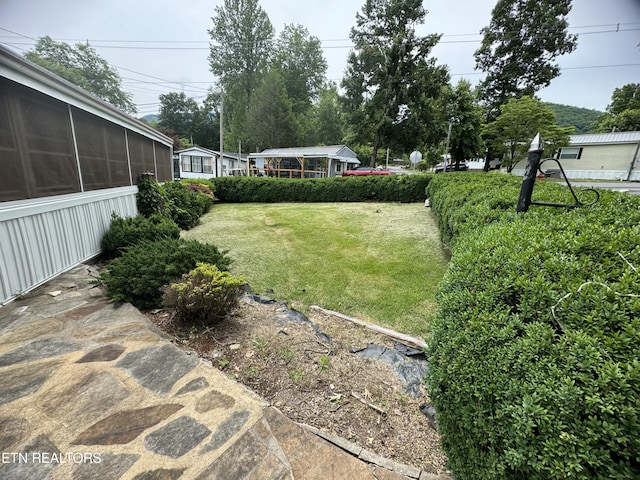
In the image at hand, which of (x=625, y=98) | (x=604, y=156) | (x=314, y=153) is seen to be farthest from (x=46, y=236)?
(x=625, y=98)

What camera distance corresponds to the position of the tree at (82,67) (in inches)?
1252

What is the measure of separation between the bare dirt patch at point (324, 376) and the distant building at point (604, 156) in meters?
23.5

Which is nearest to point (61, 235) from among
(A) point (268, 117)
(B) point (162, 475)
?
(B) point (162, 475)

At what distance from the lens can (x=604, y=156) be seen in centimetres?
1958

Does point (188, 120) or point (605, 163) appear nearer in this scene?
point (605, 163)

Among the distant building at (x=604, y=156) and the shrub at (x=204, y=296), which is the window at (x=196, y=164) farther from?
the distant building at (x=604, y=156)

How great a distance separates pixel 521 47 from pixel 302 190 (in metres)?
23.8

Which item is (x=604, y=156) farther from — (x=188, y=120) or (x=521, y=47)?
(x=188, y=120)

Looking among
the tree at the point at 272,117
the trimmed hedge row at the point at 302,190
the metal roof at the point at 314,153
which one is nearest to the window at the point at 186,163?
the metal roof at the point at 314,153

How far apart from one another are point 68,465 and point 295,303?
2567 millimetres

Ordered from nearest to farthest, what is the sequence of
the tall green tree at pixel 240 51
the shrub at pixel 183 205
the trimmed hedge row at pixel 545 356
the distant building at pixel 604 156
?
the trimmed hedge row at pixel 545 356 < the shrub at pixel 183 205 < the distant building at pixel 604 156 < the tall green tree at pixel 240 51

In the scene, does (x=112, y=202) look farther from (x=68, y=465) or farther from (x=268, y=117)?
(x=268, y=117)

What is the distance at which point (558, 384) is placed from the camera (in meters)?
0.86

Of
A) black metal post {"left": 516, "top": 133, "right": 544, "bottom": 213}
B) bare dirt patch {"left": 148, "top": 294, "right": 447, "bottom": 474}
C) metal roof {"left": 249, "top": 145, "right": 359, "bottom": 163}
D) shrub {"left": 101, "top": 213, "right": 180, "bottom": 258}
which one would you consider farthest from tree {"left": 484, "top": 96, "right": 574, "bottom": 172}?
shrub {"left": 101, "top": 213, "right": 180, "bottom": 258}
